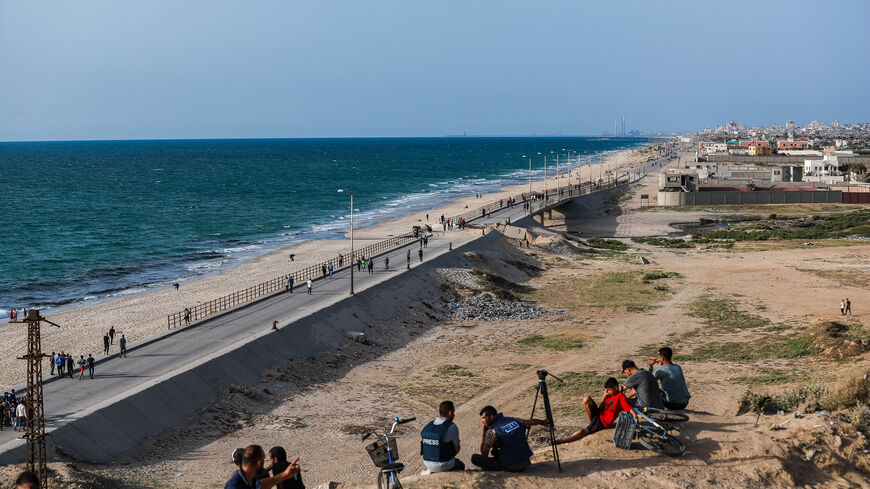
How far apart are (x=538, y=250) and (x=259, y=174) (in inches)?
4692

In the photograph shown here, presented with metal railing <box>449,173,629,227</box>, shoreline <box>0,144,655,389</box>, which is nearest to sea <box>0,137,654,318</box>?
shoreline <box>0,144,655,389</box>

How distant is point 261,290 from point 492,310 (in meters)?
11.6

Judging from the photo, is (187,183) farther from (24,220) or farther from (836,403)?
(836,403)

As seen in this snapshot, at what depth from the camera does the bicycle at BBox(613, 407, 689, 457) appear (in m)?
12.8

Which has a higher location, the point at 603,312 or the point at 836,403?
the point at 836,403

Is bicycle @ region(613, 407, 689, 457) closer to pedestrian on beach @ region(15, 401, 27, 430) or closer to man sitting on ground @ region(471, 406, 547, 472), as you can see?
man sitting on ground @ region(471, 406, 547, 472)

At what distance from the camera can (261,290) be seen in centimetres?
4178

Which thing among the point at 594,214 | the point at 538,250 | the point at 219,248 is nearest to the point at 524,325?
the point at 538,250

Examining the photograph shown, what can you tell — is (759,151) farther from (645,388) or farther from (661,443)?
(661,443)

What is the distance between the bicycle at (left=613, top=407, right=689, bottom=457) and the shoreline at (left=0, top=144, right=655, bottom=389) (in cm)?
2197

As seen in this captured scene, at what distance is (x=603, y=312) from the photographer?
40.9 m

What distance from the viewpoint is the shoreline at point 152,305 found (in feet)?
118

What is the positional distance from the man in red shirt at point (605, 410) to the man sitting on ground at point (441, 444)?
2221 mm

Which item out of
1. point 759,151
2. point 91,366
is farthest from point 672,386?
point 759,151
